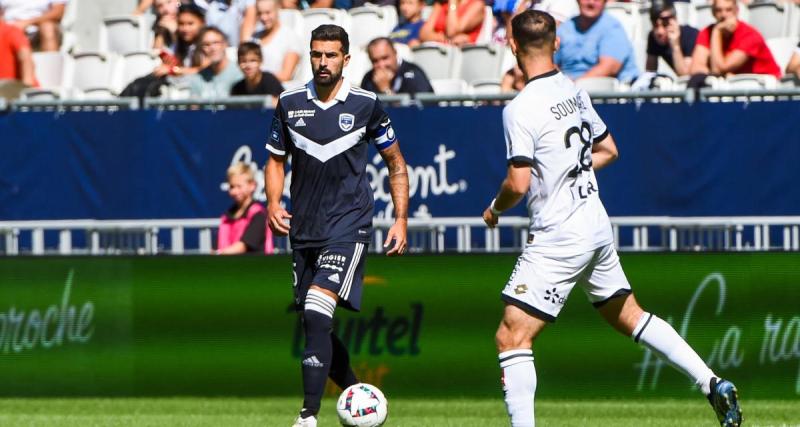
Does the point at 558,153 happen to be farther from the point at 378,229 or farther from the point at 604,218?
the point at 378,229

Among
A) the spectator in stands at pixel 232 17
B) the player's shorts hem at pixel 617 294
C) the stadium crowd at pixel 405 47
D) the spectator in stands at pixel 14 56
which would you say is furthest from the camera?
the spectator in stands at pixel 232 17

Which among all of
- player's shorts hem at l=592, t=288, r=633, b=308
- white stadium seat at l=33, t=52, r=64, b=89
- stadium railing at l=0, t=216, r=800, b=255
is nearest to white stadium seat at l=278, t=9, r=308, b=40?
white stadium seat at l=33, t=52, r=64, b=89

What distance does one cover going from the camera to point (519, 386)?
7297mm

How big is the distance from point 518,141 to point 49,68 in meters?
11.1

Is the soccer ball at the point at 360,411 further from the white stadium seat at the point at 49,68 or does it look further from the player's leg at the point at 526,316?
the white stadium seat at the point at 49,68

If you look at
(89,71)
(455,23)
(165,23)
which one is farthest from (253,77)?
(89,71)

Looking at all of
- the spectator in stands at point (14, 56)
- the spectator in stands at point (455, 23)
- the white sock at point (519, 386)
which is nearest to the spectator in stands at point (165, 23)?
the spectator in stands at point (14, 56)

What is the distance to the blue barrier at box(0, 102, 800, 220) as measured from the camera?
1238 cm

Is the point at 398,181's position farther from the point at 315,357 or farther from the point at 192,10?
the point at 192,10

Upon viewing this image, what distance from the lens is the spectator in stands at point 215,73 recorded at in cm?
1453

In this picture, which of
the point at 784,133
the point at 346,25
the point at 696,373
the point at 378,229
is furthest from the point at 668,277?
the point at 346,25

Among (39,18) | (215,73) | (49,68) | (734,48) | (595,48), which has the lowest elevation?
(49,68)

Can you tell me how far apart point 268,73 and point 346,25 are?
2.51 m

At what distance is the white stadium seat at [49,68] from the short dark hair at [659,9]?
22.5 feet
